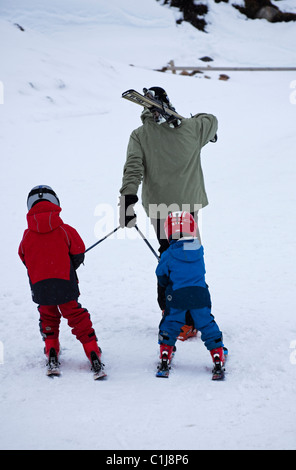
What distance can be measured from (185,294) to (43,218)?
1.28 m

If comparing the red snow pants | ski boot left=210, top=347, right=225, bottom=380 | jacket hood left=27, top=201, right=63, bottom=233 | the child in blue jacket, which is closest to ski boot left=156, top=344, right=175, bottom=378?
the child in blue jacket

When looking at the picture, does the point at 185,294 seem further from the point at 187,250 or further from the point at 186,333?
the point at 186,333

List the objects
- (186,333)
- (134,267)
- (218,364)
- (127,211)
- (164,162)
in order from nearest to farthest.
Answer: (218,364), (127,211), (164,162), (186,333), (134,267)

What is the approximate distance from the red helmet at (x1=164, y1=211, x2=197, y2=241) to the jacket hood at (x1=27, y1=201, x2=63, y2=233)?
2.94 ft

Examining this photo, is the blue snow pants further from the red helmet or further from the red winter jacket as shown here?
the red winter jacket

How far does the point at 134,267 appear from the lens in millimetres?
6227

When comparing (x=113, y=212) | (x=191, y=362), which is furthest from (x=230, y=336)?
(x=113, y=212)

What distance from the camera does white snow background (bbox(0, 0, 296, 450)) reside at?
273 centimetres

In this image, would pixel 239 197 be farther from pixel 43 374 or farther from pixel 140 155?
pixel 43 374

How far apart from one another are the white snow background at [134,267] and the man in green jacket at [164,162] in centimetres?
101

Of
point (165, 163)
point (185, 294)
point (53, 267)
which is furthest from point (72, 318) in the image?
point (165, 163)

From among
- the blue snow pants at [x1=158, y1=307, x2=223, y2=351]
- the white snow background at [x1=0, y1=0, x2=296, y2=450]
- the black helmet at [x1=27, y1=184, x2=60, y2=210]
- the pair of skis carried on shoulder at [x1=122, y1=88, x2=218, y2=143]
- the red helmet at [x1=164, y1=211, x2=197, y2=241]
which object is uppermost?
the pair of skis carried on shoulder at [x1=122, y1=88, x2=218, y2=143]

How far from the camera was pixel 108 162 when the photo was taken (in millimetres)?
11078

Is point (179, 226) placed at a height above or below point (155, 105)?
below
